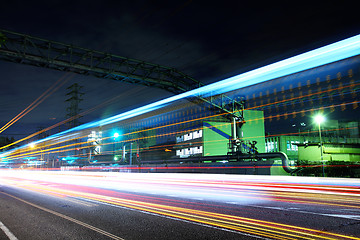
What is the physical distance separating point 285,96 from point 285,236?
1140 inches

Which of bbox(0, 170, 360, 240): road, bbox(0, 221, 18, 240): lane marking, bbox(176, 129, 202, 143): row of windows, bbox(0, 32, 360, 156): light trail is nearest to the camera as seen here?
bbox(0, 170, 360, 240): road

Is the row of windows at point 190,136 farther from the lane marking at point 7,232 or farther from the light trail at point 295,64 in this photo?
the lane marking at point 7,232

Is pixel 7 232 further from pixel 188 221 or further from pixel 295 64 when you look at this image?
pixel 295 64

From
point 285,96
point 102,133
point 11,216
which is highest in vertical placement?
point 285,96

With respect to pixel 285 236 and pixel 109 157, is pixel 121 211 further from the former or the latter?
pixel 109 157

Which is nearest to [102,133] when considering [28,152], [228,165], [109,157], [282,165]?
[109,157]

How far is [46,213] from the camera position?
25.7 feet

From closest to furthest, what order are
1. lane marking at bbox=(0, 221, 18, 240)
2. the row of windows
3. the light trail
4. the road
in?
the road < lane marking at bbox=(0, 221, 18, 240) < the light trail < the row of windows

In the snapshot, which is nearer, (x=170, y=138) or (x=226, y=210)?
(x=226, y=210)

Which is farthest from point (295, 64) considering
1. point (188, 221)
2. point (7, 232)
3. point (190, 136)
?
point (190, 136)

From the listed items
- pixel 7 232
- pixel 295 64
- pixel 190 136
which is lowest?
pixel 7 232

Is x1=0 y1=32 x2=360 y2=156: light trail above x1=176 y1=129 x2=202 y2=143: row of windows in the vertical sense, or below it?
above

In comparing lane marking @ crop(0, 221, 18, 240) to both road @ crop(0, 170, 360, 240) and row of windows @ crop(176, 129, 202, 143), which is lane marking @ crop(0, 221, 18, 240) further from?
row of windows @ crop(176, 129, 202, 143)

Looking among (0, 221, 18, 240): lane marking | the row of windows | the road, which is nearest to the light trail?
the road
